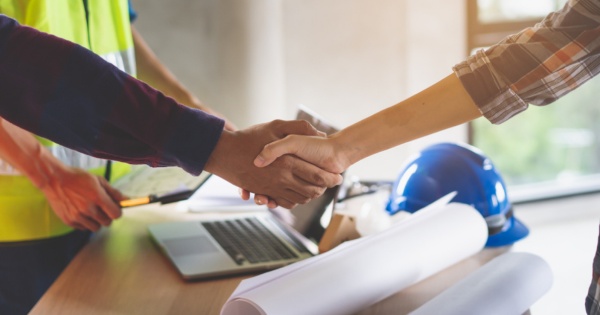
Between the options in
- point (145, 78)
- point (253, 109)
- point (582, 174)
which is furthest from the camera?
point (582, 174)

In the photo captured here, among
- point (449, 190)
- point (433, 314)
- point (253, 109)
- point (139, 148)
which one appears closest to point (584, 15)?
point (433, 314)

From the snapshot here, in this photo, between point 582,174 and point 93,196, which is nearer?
point 93,196

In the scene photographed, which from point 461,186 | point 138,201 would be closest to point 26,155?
point 138,201

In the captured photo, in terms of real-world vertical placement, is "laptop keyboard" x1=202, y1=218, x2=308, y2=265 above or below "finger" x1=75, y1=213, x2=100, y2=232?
below

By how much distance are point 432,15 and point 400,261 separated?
251 cm

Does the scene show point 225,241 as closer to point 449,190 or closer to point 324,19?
point 449,190

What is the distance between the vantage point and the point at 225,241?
1605 mm

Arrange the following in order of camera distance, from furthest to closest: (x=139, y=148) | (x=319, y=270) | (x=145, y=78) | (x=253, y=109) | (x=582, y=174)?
(x=582, y=174), (x=253, y=109), (x=145, y=78), (x=139, y=148), (x=319, y=270)

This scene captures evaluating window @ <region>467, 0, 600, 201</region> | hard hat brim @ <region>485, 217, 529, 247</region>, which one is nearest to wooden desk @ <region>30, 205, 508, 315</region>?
hard hat brim @ <region>485, 217, 529, 247</region>

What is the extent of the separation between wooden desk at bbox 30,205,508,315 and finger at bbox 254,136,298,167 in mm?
230

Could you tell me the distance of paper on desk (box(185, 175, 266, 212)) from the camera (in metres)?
1.90

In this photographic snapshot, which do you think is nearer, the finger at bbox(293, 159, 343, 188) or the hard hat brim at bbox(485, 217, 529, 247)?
the finger at bbox(293, 159, 343, 188)

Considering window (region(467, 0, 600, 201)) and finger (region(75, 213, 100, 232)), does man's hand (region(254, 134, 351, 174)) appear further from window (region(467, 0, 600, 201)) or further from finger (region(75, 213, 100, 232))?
window (region(467, 0, 600, 201))

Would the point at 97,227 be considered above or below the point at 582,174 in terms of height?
above
